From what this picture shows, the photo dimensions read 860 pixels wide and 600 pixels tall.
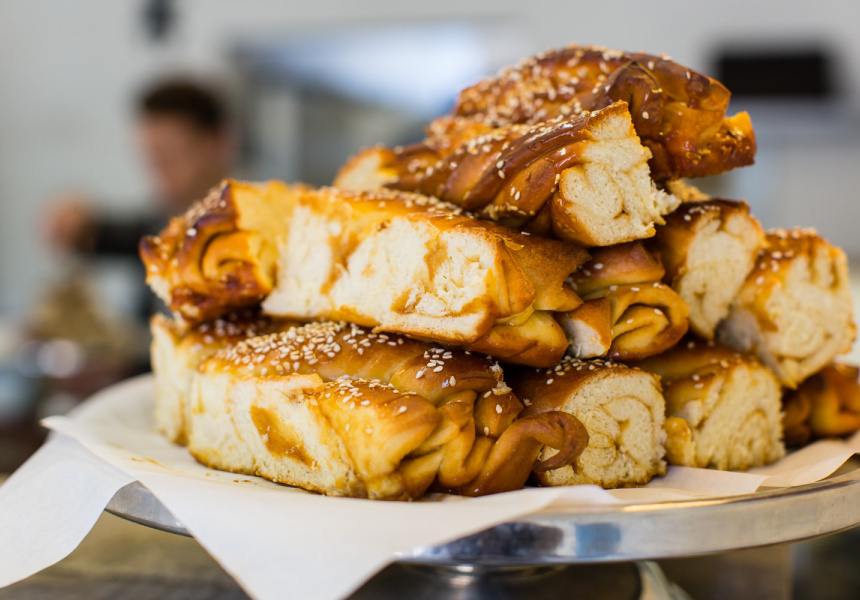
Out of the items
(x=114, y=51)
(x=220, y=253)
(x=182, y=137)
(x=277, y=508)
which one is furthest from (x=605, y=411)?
(x=114, y=51)

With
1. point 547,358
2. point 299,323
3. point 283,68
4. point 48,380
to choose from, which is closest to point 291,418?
point 299,323

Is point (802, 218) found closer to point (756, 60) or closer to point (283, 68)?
point (756, 60)

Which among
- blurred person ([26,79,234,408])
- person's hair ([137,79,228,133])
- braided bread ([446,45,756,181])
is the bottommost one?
blurred person ([26,79,234,408])

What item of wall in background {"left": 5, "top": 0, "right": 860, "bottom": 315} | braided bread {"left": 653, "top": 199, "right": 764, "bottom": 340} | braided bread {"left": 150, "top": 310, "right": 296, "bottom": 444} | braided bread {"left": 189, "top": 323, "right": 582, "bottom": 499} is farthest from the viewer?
wall in background {"left": 5, "top": 0, "right": 860, "bottom": 315}

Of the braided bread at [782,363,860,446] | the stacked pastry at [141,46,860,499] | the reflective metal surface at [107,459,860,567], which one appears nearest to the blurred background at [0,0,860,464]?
the stacked pastry at [141,46,860,499]

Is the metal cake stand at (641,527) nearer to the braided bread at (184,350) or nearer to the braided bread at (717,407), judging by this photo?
the braided bread at (717,407)

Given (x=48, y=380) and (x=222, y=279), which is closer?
(x=222, y=279)

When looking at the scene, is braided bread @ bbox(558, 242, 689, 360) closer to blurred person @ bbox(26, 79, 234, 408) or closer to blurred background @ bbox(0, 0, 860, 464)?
blurred background @ bbox(0, 0, 860, 464)
